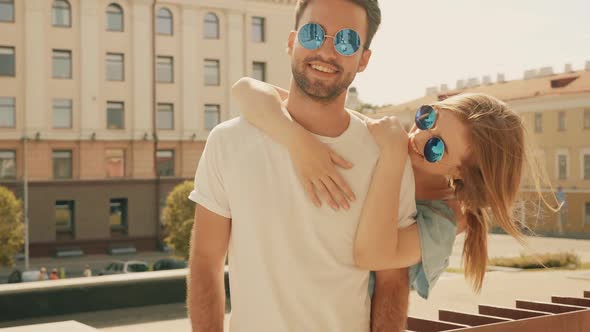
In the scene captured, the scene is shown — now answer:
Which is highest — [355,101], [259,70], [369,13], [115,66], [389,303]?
[355,101]

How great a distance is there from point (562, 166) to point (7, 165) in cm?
3575

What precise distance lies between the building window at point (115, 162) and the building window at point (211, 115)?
559 centimetres

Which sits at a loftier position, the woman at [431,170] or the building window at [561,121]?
the building window at [561,121]

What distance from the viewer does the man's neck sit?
281 centimetres

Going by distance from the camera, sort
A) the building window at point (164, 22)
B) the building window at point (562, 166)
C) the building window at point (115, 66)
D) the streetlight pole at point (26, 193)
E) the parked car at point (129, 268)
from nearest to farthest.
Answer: the parked car at point (129, 268), the streetlight pole at point (26, 193), the building window at point (115, 66), the building window at point (164, 22), the building window at point (562, 166)

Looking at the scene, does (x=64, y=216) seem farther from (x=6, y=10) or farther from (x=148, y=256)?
(x=6, y=10)

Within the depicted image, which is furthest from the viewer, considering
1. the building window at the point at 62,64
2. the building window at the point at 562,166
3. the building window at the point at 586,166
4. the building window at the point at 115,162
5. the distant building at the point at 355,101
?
the distant building at the point at 355,101

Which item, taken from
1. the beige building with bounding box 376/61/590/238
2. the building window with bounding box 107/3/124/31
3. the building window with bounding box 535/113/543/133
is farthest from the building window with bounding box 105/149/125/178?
the building window with bounding box 535/113/543/133

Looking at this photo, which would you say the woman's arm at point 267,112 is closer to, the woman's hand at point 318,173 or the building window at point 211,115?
the woman's hand at point 318,173

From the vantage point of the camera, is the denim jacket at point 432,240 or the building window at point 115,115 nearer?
the denim jacket at point 432,240

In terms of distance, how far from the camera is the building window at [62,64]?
4672 cm

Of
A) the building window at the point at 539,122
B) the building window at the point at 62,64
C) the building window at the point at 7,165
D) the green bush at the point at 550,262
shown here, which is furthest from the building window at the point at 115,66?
the building window at the point at 539,122

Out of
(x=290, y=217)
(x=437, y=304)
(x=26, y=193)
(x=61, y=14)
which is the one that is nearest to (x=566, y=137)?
(x=61, y=14)

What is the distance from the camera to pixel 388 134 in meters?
2.84
